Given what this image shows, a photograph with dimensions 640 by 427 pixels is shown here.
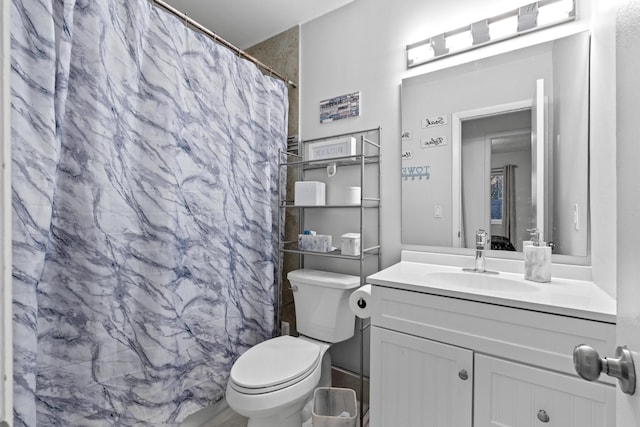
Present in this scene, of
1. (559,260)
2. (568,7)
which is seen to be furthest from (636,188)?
(568,7)

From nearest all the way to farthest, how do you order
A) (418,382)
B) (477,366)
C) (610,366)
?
(610,366) < (477,366) < (418,382)

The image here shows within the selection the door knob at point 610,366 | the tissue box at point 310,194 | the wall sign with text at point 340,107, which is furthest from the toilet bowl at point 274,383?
the wall sign with text at point 340,107

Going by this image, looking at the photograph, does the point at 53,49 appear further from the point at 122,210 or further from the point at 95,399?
the point at 95,399

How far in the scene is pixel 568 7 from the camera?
4.06 feet

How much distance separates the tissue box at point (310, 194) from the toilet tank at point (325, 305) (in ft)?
1.43

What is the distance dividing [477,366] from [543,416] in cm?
20

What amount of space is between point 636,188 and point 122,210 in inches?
59.1

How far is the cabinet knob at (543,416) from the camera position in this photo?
878mm

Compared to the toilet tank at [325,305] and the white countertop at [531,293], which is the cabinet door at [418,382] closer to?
the white countertop at [531,293]

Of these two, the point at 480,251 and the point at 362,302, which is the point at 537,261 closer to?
the point at 480,251

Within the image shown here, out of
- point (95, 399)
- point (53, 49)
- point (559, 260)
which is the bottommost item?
point (95, 399)

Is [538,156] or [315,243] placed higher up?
[538,156]

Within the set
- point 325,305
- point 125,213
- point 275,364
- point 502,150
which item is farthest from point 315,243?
point 502,150

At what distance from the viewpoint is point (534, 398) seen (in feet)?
2.95
